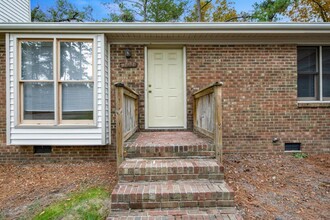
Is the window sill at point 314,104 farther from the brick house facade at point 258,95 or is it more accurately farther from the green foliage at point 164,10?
the green foliage at point 164,10

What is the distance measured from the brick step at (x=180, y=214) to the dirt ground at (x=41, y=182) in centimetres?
78

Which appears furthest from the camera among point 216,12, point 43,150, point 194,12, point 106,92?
point 216,12

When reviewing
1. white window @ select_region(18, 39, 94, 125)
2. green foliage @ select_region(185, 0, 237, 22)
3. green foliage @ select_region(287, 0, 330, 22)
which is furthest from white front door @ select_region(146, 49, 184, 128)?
green foliage @ select_region(287, 0, 330, 22)

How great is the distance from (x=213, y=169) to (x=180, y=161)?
54 centimetres

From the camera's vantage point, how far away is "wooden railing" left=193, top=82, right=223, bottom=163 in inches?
139

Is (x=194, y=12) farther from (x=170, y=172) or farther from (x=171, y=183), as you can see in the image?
(x=171, y=183)

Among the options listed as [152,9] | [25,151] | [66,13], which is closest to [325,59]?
[25,151]

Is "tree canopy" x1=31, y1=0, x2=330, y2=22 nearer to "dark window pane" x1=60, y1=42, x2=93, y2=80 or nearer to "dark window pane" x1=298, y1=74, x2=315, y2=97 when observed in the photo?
"dark window pane" x1=298, y1=74, x2=315, y2=97

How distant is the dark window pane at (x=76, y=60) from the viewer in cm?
480

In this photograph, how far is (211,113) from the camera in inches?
151

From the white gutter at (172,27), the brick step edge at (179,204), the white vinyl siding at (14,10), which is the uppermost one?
the white vinyl siding at (14,10)

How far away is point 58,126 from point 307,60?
595cm

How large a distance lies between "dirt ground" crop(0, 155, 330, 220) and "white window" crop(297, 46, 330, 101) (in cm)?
149

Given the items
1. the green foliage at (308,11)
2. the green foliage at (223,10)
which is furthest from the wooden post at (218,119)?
the green foliage at (308,11)
